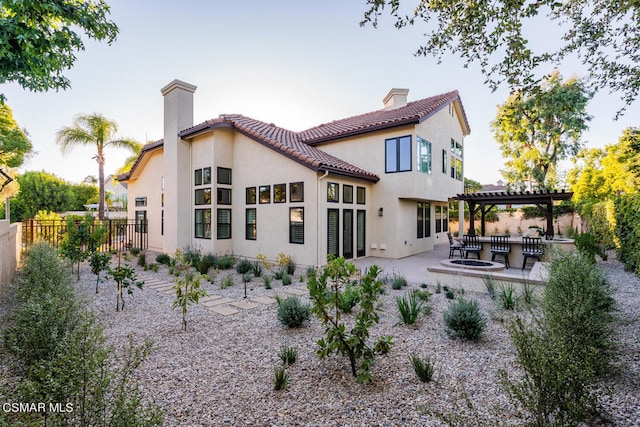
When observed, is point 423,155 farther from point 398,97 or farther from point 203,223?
point 203,223

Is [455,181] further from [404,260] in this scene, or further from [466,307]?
[466,307]

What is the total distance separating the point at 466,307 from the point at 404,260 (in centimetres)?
846

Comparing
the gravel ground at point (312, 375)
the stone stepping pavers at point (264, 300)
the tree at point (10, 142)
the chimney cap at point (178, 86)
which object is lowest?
the stone stepping pavers at point (264, 300)

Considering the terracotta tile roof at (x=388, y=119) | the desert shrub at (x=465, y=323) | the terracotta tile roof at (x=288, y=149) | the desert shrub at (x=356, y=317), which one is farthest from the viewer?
the terracotta tile roof at (x=388, y=119)

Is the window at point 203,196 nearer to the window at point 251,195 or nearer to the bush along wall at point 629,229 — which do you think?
the window at point 251,195

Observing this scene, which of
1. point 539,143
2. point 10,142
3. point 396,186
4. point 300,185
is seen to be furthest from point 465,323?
point 539,143

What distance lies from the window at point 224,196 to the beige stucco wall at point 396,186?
5.58 m

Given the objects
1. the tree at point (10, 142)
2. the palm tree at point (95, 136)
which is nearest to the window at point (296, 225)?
the tree at point (10, 142)

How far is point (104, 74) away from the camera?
1099cm

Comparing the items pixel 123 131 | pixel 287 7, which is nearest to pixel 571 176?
pixel 287 7

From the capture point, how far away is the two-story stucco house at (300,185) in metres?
11.9

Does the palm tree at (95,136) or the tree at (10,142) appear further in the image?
the palm tree at (95,136)

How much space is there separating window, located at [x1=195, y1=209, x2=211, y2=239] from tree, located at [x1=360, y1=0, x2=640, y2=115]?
37.8 ft

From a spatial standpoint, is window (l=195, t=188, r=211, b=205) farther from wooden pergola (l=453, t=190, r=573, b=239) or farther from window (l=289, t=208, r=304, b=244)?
wooden pergola (l=453, t=190, r=573, b=239)
